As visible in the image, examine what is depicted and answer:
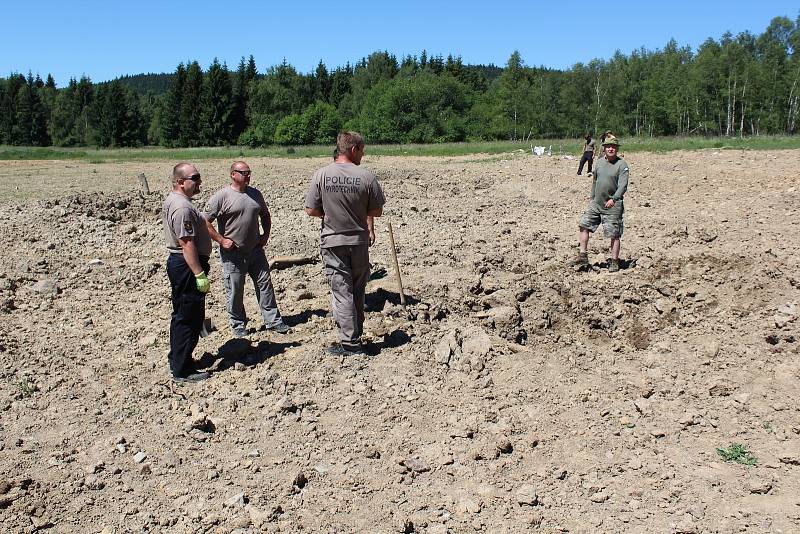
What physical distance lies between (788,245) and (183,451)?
832 cm

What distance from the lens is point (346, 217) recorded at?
627 centimetres

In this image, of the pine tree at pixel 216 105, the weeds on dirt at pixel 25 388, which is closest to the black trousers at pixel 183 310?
the weeds on dirt at pixel 25 388

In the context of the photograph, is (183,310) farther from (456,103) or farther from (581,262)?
(456,103)

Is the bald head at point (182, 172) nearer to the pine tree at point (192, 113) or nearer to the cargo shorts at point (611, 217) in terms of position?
the cargo shorts at point (611, 217)

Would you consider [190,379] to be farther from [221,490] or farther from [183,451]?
[221,490]

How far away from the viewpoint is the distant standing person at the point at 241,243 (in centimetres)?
690

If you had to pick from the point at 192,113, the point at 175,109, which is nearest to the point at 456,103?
the point at 192,113

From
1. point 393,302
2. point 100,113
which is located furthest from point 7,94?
point 393,302

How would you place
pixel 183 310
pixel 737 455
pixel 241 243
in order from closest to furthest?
pixel 737 455
pixel 183 310
pixel 241 243

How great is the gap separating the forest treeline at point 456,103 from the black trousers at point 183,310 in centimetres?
5920

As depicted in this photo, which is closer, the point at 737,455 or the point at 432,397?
the point at 737,455

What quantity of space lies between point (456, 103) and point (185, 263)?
71474 mm

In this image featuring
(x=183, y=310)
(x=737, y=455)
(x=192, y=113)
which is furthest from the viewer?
(x=192, y=113)

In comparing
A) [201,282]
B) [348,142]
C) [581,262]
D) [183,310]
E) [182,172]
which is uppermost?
[348,142]
